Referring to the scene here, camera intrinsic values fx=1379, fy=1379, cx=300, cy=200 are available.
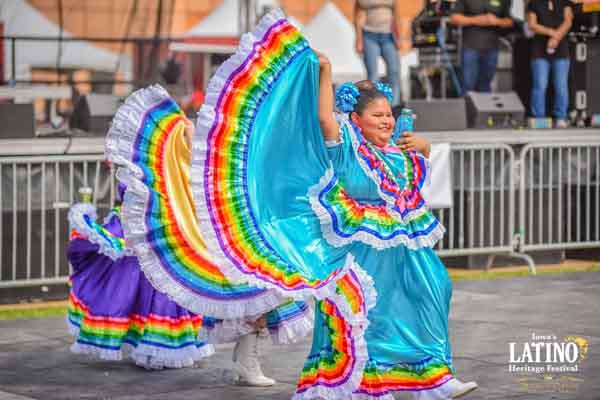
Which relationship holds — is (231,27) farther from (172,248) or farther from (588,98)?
(172,248)

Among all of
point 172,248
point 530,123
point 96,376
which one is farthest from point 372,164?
point 530,123

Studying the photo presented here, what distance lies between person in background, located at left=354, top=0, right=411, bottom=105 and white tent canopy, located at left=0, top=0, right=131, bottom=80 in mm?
3874

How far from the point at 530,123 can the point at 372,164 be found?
8277mm

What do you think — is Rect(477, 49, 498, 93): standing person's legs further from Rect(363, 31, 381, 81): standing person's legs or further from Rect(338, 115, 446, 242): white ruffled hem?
Rect(338, 115, 446, 242): white ruffled hem

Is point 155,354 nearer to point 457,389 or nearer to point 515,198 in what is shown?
point 457,389

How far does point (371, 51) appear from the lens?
14.2m

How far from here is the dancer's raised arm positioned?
643cm

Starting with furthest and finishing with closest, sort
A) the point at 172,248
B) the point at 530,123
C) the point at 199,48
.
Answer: the point at 199,48 < the point at 530,123 < the point at 172,248

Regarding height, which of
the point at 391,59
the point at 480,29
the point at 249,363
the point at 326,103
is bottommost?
the point at 249,363

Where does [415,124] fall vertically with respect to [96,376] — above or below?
above

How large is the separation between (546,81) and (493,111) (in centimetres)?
86

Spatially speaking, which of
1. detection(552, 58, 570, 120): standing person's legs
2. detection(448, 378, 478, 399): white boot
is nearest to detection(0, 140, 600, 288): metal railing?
detection(552, 58, 570, 120): standing person's legs

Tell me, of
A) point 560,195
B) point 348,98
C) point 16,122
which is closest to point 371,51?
point 560,195

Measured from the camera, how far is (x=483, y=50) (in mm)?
14984
